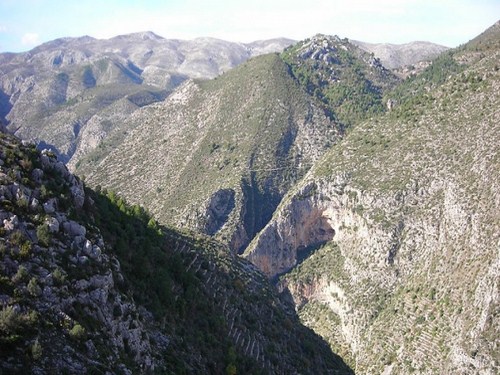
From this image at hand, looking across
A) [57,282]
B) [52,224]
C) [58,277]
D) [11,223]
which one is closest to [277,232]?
[52,224]

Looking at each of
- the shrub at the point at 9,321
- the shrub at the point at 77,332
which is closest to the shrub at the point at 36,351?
the shrub at the point at 9,321

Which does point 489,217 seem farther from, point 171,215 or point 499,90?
point 171,215

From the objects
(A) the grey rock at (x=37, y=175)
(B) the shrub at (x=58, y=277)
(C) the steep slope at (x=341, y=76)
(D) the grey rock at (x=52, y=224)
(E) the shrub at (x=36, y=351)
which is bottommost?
(E) the shrub at (x=36, y=351)

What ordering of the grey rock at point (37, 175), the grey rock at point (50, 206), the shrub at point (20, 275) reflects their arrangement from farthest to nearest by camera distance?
the grey rock at point (37, 175) → the grey rock at point (50, 206) → the shrub at point (20, 275)

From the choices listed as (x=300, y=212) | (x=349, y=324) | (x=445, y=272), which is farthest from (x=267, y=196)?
(x=445, y=272)

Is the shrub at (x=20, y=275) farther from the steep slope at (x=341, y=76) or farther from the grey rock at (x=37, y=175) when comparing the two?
the steep slope at (x=341, y=76)

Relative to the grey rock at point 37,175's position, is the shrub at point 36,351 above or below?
below
